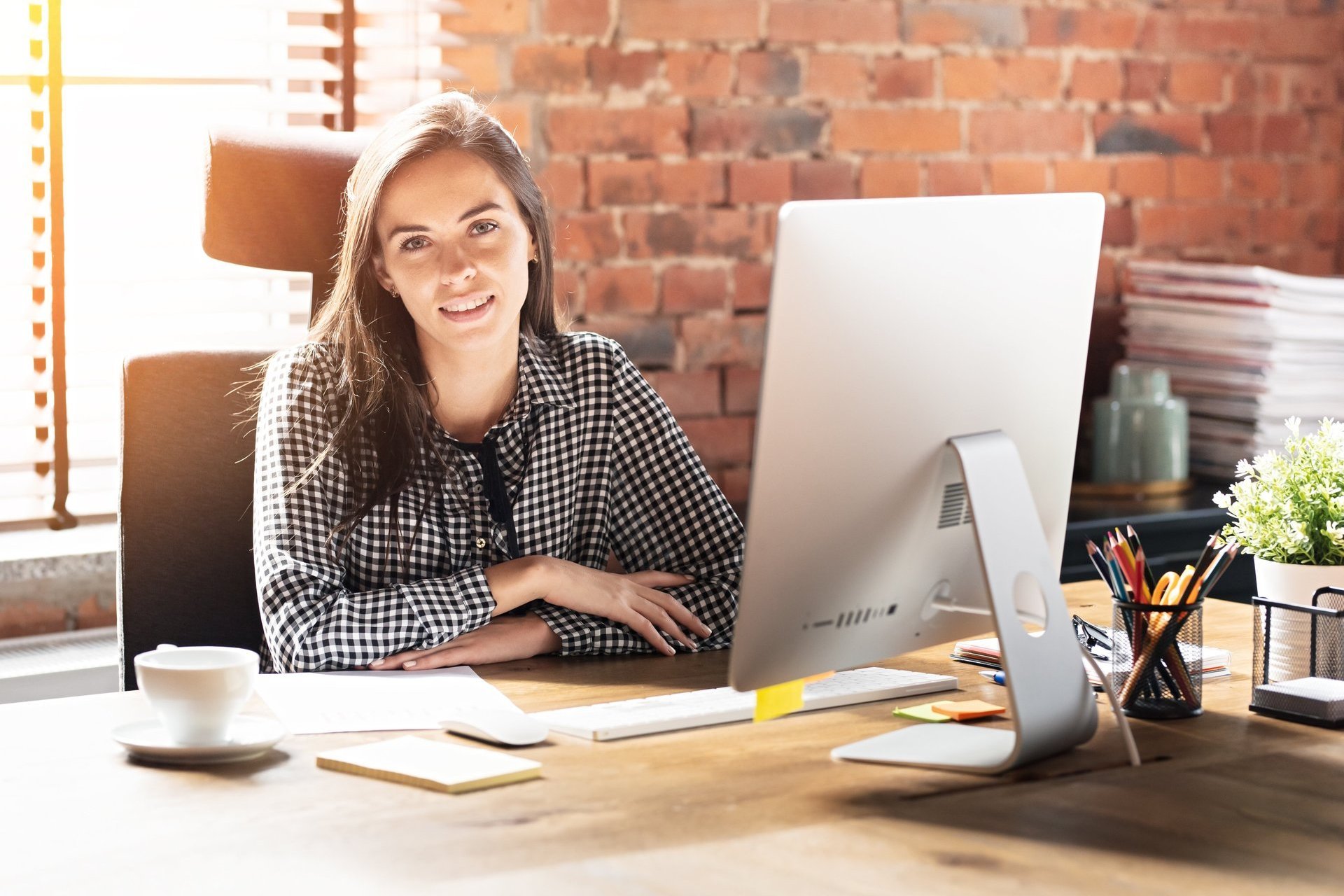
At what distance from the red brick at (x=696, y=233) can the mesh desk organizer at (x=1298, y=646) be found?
1355mm

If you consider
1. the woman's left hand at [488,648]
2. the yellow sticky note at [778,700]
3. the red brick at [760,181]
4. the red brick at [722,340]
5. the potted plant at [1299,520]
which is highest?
the red brick at [760,181]

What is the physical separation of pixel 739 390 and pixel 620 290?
0.28 metres

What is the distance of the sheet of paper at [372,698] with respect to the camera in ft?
4.24

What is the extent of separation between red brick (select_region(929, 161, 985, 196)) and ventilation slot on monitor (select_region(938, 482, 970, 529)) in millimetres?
1637

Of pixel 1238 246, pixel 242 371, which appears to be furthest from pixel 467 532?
pixel 1238 246

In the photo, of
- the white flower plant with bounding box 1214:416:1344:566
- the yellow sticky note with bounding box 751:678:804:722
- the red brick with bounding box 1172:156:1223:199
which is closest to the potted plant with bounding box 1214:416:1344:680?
the white flower plant with bounding box 1214:416:1344:566

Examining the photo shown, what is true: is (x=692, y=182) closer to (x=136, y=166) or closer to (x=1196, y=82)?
(x=136, y=166)

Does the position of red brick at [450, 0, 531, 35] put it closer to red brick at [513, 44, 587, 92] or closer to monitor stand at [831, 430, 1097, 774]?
red brick at [513, 44, 587, 92]

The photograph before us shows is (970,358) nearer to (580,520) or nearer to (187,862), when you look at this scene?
(187,862)

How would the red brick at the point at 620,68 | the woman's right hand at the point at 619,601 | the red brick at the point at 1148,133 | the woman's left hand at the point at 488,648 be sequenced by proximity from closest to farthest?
the woman's left hand at the point at 488,648
the woman's right hand at the point at 619,601
the red brick at the point at 620,68
the red brick at the point at 1148,133

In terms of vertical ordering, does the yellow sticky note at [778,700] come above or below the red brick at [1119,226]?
below

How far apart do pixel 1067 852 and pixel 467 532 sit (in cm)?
99

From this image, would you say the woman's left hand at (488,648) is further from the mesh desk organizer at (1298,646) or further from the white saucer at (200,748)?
the mesh desk organizer at (1298,646)

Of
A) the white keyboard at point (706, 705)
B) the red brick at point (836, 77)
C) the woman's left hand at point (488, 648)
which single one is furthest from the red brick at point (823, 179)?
the white keyboard at point (706, 705)
